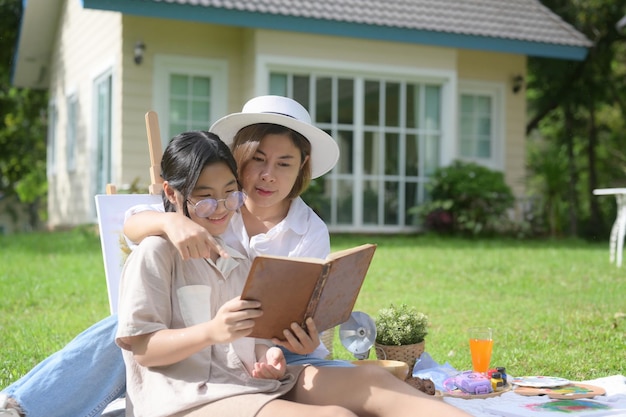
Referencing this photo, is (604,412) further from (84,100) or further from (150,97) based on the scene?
(84,100)

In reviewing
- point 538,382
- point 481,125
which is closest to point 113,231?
point 538,382

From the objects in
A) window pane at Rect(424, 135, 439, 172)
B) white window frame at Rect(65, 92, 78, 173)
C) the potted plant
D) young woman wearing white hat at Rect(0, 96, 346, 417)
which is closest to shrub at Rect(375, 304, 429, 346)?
the potted plant

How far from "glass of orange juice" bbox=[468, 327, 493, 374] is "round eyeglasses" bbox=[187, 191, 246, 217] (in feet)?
5.10

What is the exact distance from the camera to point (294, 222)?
298 centimetres

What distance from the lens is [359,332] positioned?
3152mm

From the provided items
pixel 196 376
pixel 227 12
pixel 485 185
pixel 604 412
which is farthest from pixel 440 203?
pixel 196 376

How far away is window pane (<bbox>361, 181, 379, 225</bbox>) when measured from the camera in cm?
1087

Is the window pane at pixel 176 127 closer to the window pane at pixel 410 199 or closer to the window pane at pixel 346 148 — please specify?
the window pane at pixel 346 148

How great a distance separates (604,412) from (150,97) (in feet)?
26.5

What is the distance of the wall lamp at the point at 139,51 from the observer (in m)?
9.82

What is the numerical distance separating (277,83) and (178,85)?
132cm

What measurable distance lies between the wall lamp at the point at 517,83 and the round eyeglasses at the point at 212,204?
1035 cm

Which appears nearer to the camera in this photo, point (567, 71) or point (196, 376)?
point (196, 376)

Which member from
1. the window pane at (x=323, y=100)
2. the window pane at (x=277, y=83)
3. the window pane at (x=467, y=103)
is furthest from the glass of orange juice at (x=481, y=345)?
the window pane at (x=467, y=103)
